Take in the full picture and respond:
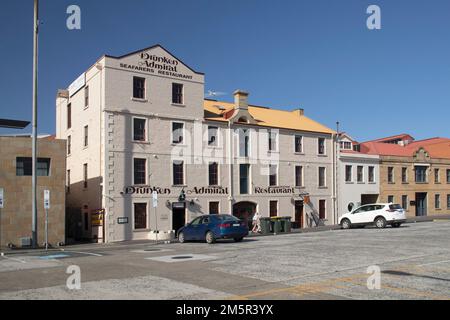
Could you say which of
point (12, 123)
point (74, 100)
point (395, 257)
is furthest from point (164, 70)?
point (395, 257)

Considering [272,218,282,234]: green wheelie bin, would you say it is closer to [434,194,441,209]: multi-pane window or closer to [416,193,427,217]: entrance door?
[416,193,427,217]: entrance door

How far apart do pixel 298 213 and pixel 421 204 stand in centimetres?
1836

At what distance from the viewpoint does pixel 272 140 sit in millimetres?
37406

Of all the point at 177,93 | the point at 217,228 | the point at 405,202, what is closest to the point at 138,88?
the point at 177,93

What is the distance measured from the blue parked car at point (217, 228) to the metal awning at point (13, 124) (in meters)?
13.5

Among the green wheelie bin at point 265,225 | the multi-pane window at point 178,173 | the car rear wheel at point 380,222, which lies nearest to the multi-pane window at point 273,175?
the green wheelie bin at point 265,225

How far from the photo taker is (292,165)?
38500 millimetres

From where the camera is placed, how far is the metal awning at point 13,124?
2944cm

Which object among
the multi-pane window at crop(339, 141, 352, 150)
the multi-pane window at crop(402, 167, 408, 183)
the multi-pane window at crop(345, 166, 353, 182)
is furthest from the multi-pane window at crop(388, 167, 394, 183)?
the multi-pane window at crop(345, 166, 353, 182)

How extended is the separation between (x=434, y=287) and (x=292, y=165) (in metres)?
28.8

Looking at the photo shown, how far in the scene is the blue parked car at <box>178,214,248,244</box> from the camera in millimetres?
22375

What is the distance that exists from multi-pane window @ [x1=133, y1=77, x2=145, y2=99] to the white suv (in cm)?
1649

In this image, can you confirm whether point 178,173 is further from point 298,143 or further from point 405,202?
point 405,202
